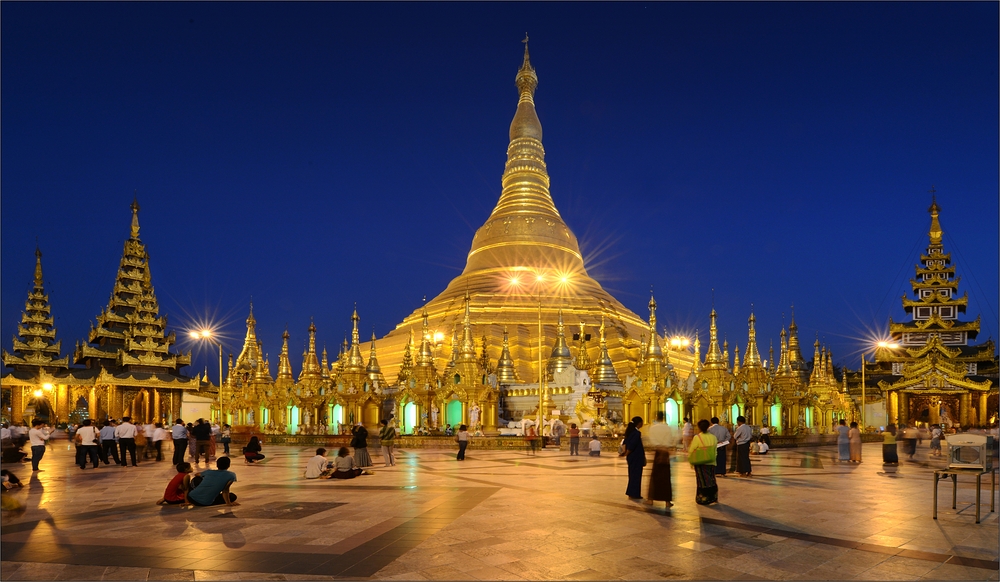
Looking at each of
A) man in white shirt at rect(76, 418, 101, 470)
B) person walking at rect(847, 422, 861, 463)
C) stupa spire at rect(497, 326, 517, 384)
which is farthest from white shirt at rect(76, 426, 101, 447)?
stupa spire at rect(497, 326, 517, 384)

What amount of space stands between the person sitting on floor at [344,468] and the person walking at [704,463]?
25.1 ft

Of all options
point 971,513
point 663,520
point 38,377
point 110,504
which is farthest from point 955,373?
point 38,377

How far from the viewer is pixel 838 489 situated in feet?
46.2

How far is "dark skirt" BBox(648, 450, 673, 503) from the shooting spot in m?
11.3

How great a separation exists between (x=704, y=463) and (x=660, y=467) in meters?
0.69

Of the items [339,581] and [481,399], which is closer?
[339,581]

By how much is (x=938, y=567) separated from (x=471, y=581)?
4753 mm

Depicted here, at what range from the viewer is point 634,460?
1241cm

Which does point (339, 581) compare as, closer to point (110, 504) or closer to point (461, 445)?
point (110, 504)

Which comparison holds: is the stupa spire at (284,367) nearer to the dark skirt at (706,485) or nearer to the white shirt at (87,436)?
the white shirt at (87,436)

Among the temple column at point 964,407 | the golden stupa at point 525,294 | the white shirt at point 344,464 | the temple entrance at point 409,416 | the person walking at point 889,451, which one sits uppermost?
the golden stupa at point 525,294

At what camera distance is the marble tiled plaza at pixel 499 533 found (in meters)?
7.49

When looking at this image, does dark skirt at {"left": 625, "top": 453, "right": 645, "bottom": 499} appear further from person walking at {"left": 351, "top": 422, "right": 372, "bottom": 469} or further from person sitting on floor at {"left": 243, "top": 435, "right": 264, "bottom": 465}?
person sitting on floor at {"left": 243, "top": 435, "right": 264, "bottom": 465}

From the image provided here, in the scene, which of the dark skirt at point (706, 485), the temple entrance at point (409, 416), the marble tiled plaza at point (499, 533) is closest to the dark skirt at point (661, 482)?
the marble tiled plaza at point (499, 533)
